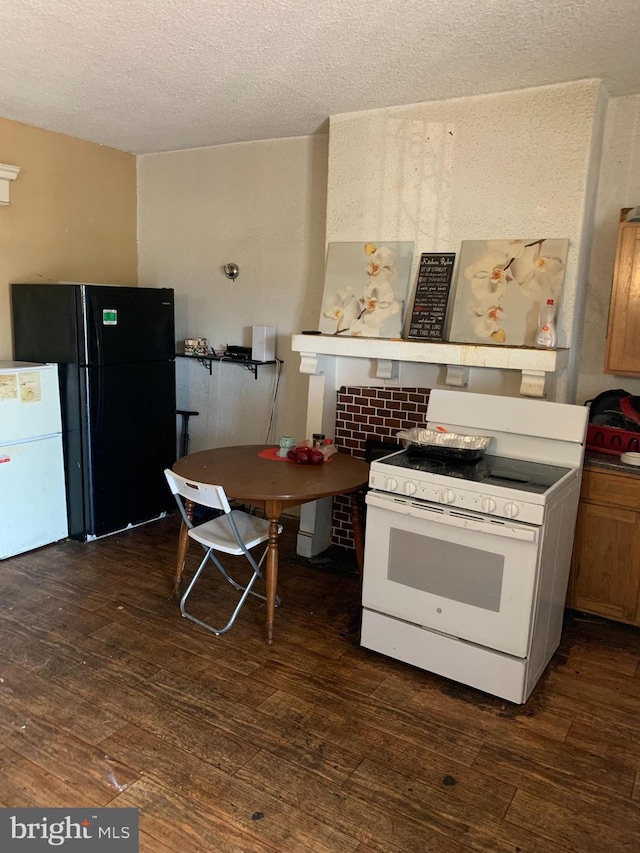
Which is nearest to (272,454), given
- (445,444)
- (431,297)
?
(445,444)

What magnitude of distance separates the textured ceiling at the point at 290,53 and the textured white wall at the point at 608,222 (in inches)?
6.4

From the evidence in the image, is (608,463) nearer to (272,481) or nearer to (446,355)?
(446,355)

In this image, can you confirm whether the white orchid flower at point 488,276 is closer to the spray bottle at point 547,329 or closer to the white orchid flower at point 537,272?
the white orchid flower at point 537,272

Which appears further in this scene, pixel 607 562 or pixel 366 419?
pixel 366 419

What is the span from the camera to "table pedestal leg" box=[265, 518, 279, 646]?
281cm

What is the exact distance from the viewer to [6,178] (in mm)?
3857

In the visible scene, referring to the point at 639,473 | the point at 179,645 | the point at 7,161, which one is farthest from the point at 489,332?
the point at 7,161

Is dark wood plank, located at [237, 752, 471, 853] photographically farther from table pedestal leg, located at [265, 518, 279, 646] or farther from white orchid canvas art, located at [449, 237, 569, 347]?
white orchid canvas art, located at [449, 237, 569, 347]

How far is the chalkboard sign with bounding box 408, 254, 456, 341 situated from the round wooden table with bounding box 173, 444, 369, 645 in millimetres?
809

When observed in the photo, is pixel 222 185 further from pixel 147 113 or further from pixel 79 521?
pixel 79 521

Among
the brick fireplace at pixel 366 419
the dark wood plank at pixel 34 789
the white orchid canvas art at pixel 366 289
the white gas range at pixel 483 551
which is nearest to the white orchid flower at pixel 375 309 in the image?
the white orchid canvas art at pixel 366 289

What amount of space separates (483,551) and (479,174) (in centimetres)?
196

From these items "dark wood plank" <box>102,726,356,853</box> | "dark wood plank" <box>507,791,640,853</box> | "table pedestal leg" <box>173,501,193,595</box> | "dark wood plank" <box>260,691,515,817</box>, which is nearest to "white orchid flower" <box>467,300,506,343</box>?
"table pedestal leg" <box>173,501,193,595</box>

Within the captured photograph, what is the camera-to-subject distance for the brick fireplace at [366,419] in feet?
12.1
